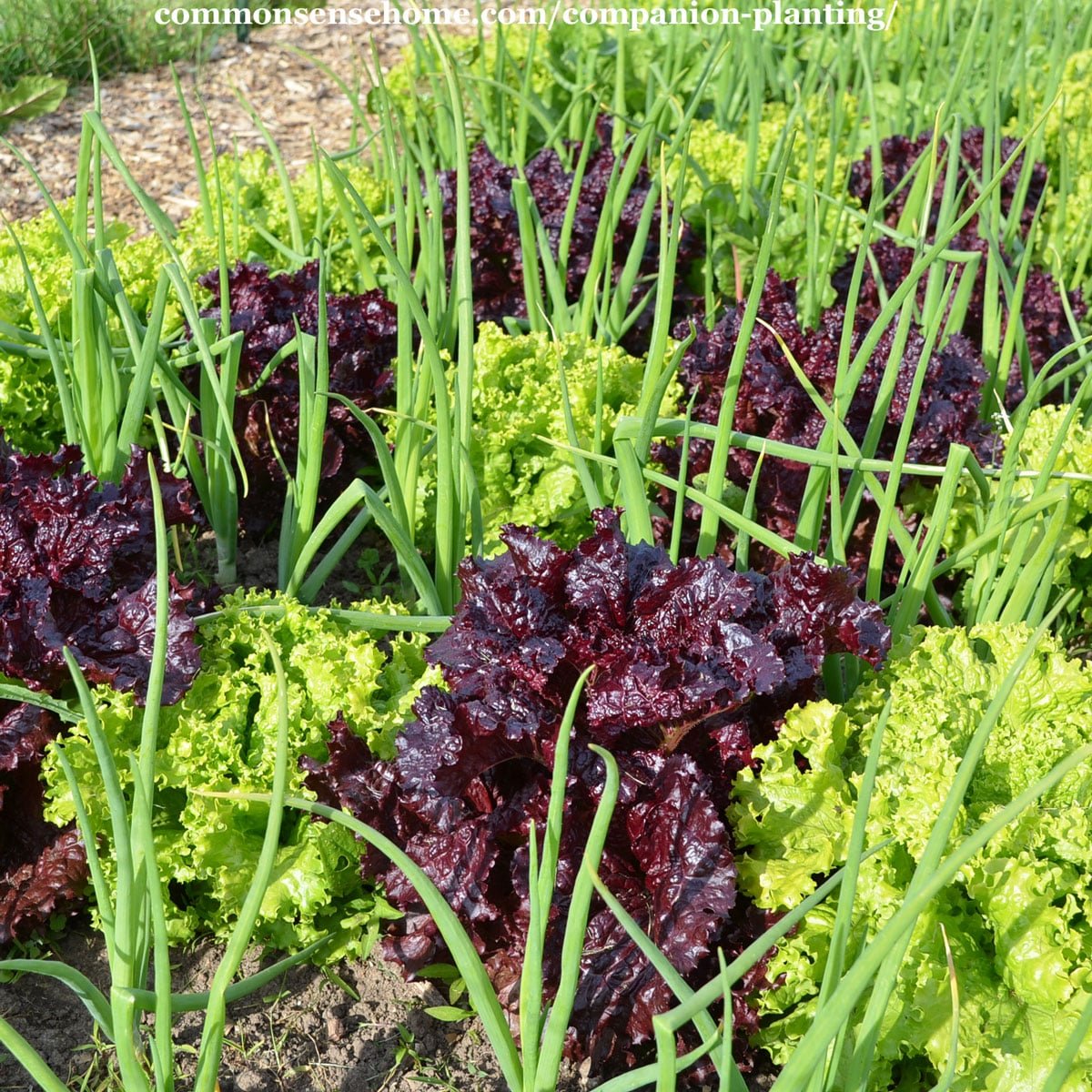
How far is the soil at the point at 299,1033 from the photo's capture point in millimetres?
1940

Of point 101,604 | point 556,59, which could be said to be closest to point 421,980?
point 101,604

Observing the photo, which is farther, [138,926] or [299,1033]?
[299,1033]

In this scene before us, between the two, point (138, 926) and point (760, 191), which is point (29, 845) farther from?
point (760, 191)

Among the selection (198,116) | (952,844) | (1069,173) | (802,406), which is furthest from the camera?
(198,116)

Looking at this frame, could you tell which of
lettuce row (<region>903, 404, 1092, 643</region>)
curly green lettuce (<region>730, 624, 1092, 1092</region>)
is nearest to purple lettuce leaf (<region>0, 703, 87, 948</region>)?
curly green lettuce (<region>730, 624, 1092, 1092</region>)

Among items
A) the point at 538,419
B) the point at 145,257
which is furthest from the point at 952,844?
the point at 145,257

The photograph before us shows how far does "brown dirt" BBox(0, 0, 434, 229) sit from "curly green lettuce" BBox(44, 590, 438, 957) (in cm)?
275

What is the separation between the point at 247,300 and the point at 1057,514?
208 centimetres

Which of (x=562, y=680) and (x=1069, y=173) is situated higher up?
(x=1069, y=173)

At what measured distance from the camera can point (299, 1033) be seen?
202 centimetres

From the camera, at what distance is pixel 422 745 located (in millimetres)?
1965

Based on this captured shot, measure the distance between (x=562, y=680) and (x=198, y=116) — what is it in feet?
14.3

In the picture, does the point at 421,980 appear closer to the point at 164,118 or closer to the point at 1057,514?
the point at 1057,514

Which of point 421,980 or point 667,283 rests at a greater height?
point 667,283
